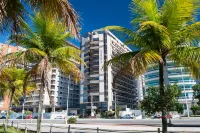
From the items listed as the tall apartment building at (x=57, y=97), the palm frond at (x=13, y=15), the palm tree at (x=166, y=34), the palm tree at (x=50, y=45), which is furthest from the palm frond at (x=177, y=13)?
the tall apartment building at (x=57, y=97)

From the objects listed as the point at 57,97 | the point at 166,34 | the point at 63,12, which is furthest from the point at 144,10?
the point at 57,97

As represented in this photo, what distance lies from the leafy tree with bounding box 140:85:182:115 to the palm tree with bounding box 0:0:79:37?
446 centimetres

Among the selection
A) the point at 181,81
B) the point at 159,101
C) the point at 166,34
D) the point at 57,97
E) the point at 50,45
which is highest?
the point at 181,81

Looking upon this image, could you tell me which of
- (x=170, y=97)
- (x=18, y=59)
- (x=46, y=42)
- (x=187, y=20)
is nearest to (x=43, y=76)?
(x=18, y=59)

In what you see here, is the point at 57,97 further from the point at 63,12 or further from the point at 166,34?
the point at 63,12

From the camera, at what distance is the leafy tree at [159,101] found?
7.81m

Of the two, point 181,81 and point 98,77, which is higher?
point 98,77

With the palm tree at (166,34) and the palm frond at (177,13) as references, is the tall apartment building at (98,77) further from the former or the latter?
the palm frond at (177,13)

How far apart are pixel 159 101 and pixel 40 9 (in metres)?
5.18

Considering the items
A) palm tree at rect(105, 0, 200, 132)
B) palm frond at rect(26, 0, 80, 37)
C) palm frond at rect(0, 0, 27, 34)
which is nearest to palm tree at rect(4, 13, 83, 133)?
palm tree at rect(105, 0, 200, 132)

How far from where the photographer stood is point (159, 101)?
786cm

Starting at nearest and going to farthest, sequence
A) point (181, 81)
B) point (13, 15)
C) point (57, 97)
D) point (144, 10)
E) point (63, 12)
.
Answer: point (63, 12), point (13, 15), point (144, 10), point (181, 81), point (57, 97)

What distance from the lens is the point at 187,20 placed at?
801 cm

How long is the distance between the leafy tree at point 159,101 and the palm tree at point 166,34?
0.19m
